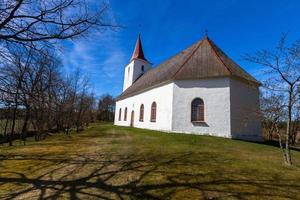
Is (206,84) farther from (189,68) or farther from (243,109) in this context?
(243,109)

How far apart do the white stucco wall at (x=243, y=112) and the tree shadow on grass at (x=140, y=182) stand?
1038 centimetres

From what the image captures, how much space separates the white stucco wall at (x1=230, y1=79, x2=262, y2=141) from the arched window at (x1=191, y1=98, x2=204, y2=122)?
2261 millimetres

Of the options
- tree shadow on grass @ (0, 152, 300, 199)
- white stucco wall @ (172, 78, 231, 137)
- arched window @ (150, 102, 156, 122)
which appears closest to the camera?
tree shadow on grass @ (0, 152, 300, 199)

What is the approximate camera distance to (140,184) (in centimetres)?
478

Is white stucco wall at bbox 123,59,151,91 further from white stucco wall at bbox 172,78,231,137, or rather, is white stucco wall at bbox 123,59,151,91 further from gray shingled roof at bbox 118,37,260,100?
white stucco wall at bbox 172,78,231,137

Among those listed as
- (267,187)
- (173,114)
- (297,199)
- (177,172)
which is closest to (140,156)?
(177,172)

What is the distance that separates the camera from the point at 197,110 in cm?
1694

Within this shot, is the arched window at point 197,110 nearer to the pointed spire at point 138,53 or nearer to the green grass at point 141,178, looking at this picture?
the green grass at point 141,178

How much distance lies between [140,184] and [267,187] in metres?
3.08

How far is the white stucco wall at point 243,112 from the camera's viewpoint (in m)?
16.1

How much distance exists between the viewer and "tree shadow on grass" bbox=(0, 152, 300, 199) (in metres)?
4.30

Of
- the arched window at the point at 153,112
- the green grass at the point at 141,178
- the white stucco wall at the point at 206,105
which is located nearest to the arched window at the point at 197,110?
the white stucco wall at the point at 206,105

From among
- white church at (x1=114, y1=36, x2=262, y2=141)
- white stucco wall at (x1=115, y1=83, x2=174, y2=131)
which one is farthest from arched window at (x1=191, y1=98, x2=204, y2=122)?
white stucco wall at (x1=115, y1=83, x2=174, y2=131)

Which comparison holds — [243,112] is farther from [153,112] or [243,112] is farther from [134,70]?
[134,70]
